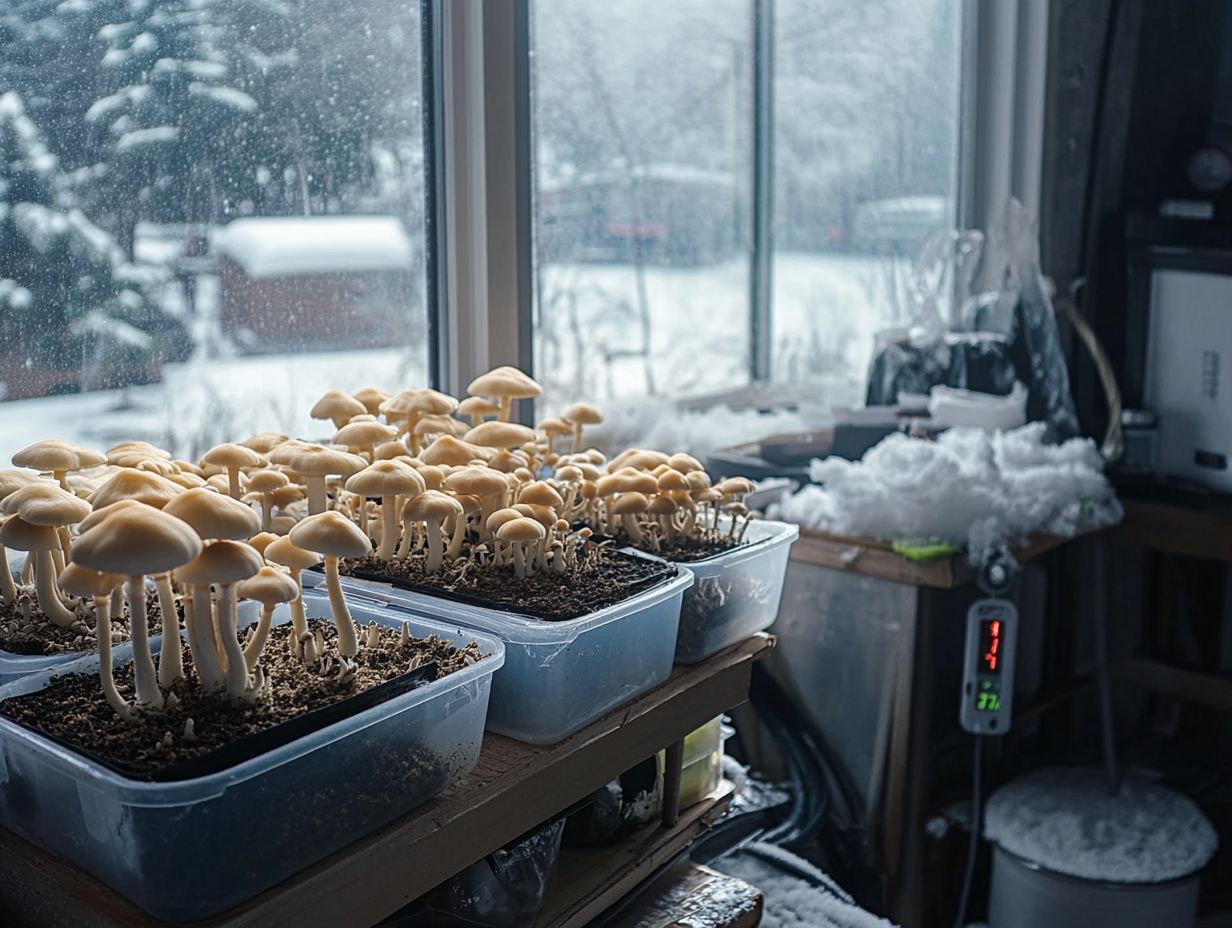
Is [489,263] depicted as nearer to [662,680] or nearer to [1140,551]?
[662,680]

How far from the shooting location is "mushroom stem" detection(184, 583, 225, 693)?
0.71 metres

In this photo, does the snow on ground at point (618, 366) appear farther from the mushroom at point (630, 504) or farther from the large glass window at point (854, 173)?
the mushroom at point (630, 504)

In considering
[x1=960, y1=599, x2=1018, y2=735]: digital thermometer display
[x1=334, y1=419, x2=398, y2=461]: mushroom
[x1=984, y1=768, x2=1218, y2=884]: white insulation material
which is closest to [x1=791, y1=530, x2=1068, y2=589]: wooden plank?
[x1=960, y1=599, x2=1018, y2=735]: digital thermometer display

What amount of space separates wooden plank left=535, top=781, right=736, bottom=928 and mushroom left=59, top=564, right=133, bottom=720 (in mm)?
410

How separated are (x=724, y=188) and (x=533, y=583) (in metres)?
1.39

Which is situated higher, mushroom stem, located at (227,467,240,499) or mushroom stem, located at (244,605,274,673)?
mushroom stem, located at (227,467,240,499)

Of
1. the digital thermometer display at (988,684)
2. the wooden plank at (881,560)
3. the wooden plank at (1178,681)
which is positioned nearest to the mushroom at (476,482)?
the wooden plank at (881,560)

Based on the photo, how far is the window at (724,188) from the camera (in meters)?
1.82

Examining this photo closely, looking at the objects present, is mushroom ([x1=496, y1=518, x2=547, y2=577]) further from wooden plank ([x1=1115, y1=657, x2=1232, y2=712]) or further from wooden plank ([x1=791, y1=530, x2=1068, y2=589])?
wooden plank ([x1=1115, y1=657, x2=1232, y2=712])

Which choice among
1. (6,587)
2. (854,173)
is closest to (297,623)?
(6,587)

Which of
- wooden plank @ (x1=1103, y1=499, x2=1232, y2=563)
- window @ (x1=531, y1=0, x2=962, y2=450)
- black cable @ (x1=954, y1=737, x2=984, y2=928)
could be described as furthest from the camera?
wooden plank @ (x1=1103, y1=499, x2=1232, y2=563)

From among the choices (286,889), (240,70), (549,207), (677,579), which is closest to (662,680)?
(677,579)

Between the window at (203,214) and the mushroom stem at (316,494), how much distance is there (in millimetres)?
453

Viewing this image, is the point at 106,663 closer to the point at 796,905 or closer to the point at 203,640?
the point at 203,640
